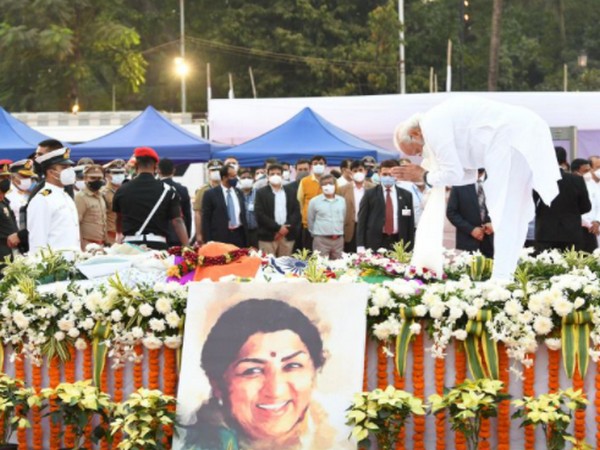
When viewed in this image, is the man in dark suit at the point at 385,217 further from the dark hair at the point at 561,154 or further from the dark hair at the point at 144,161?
the dark hair at the point at 144,161

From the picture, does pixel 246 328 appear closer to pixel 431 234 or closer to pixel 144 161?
pixel 431 234

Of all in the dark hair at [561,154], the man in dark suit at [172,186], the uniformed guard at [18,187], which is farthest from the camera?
the uniformed guard at [18,187]

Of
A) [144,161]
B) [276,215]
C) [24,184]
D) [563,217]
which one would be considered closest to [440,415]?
[144,161]

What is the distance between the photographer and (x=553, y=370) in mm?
7297

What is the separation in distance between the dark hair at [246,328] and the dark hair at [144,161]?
5.01m

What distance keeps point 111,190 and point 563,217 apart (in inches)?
214

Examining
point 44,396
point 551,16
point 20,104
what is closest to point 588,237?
point 44,396

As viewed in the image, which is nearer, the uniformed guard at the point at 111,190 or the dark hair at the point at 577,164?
the uniformed guard at the point at 111,190

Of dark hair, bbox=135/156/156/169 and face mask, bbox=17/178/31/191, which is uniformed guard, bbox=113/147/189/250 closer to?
dark hair, bbox=135/156/156/169

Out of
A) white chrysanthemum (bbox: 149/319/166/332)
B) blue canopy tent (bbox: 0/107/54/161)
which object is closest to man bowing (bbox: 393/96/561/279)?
white chrysanthemum (bbox: 149/319/166/332)

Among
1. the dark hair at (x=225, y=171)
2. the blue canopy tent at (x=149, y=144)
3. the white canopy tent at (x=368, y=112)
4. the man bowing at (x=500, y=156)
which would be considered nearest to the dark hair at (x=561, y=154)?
the dark hair at (x=225, y=171)

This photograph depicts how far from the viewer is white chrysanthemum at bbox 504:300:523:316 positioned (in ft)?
24.0

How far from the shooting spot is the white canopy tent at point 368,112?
25641mm

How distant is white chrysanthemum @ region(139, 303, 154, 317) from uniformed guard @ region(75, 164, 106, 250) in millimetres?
6543
